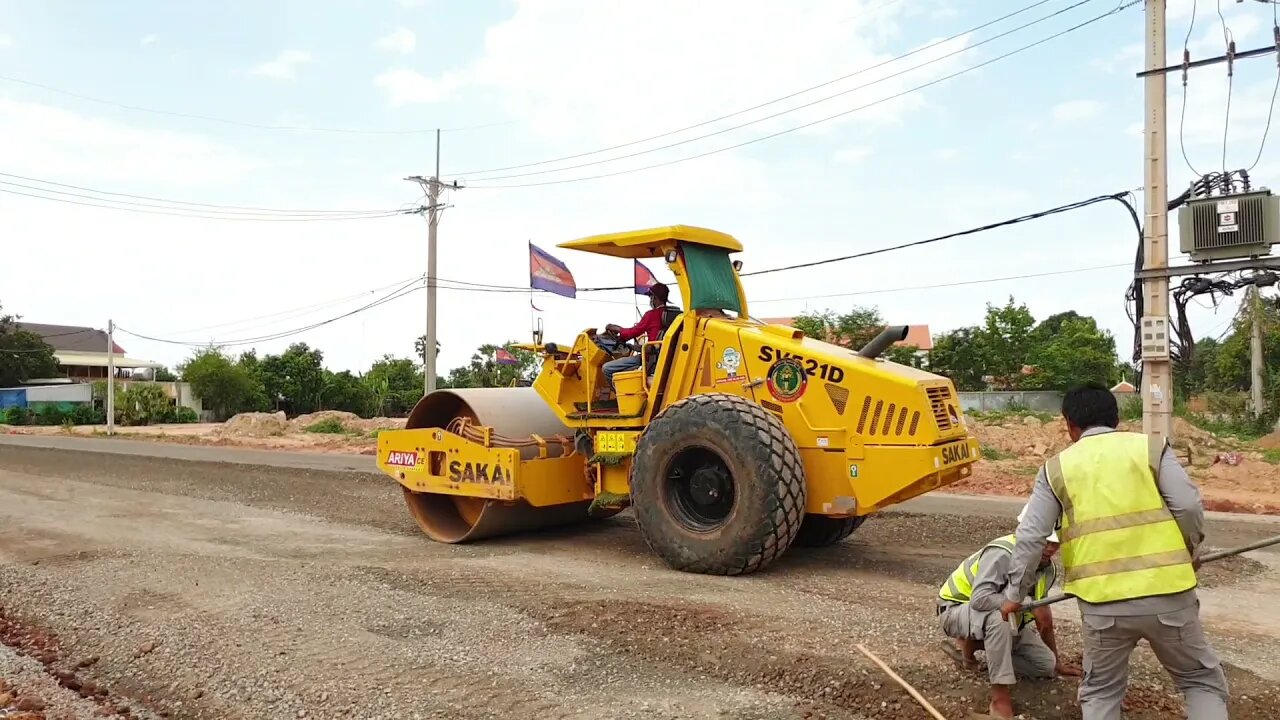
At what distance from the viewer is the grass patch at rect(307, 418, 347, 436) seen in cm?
3419

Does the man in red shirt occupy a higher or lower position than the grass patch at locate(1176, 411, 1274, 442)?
higher

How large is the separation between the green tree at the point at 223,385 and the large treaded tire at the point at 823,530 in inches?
2065

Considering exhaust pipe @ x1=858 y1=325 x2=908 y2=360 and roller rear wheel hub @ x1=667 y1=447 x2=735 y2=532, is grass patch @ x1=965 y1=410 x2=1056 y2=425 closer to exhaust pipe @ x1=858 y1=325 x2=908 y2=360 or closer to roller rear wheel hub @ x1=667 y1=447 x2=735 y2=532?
exhaust pipe @ x1=858 y1=325 x2=908 y2=360

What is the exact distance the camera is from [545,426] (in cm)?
888

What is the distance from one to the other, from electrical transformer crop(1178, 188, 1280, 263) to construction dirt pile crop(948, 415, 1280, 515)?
315cm

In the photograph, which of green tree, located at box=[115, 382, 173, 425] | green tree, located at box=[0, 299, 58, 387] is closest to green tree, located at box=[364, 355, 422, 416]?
green tree, located at box=[115, 382, 173, 425]

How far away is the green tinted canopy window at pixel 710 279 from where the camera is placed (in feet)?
25.7

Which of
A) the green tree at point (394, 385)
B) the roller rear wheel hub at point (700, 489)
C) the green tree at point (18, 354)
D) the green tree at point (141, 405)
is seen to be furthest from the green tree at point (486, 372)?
the roller rear wheel hub at point (700, 489)

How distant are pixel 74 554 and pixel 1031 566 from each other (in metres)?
8.02

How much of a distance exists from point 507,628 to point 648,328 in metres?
3.41

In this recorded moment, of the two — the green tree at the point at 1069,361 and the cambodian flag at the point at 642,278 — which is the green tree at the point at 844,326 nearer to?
the green tree at the point at 1069,361

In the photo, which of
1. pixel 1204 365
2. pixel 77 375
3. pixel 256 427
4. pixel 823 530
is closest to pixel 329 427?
pixel 256 427

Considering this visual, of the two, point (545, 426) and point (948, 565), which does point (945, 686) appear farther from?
point (545, 426)

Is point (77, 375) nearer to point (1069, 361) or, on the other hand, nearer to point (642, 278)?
point (1069, 361)
